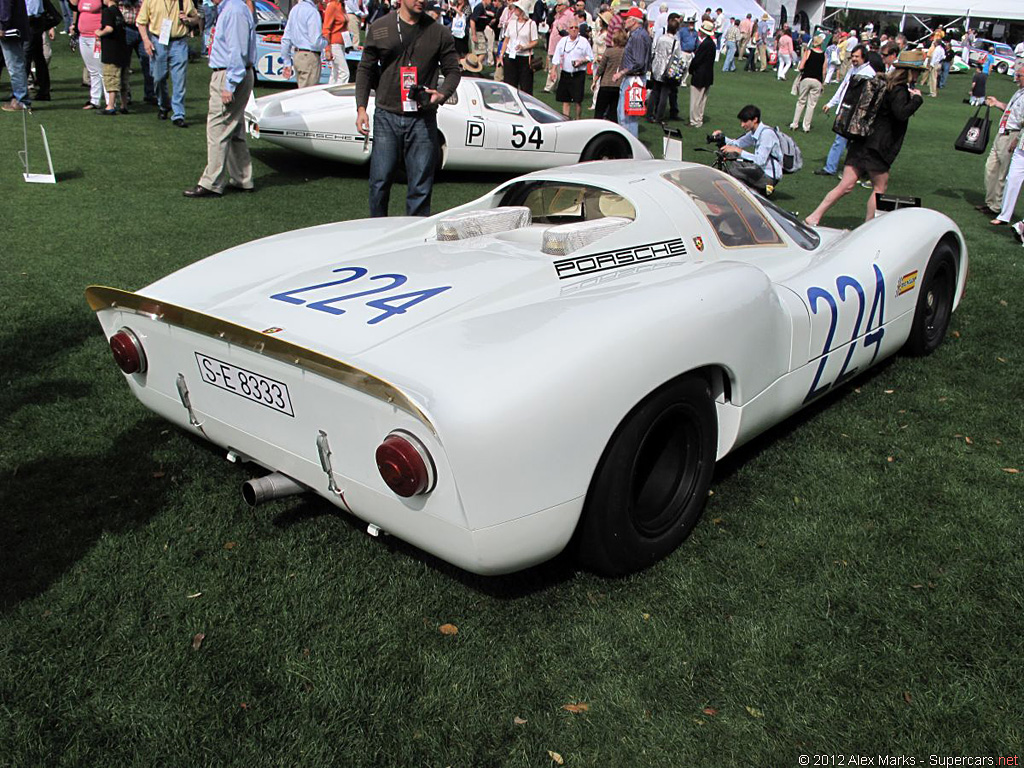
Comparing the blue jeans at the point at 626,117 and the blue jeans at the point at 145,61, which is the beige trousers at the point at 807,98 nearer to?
the blue jeans at the point at 626,117

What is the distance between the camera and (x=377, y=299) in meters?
3.05

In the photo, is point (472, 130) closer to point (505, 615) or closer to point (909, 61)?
point (909, 61)

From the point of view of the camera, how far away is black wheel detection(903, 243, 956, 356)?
15.0 feet

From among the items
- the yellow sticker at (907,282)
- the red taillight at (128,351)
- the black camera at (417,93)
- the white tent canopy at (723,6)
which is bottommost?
the red taillight at (128,351)

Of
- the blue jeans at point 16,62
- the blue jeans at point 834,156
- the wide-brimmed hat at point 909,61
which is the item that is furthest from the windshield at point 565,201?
the blue jeans at point 16,62

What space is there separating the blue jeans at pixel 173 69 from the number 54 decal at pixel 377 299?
9.98 meters

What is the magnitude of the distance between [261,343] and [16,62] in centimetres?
1109

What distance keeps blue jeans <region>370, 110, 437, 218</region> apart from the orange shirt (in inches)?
321

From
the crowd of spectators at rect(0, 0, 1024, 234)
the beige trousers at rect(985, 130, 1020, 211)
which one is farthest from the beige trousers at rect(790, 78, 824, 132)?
the beige trousers at rect(985, 130, 1020, 211)

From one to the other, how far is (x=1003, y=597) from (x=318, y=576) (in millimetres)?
2370

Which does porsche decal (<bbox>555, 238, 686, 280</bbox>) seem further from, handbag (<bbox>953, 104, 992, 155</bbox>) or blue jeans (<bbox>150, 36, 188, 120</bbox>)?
blue jeans (<bbox>150, 36, 188, 120</bbox>)

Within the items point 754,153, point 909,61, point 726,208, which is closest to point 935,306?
point 726,208

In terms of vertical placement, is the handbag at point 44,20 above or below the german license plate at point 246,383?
above

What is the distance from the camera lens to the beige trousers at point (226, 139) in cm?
792
